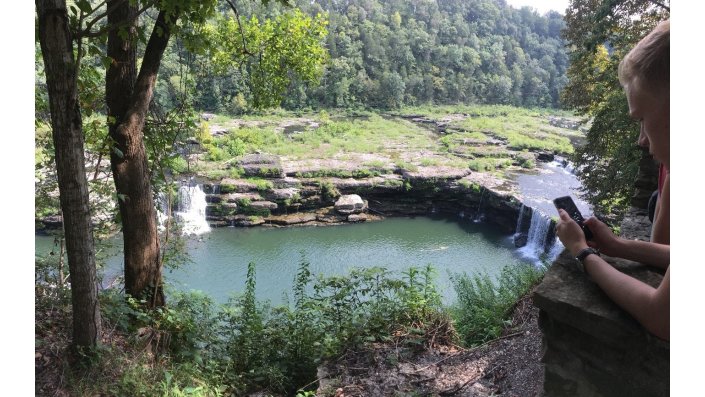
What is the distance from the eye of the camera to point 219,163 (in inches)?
826

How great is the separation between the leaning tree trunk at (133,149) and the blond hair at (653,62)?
3.51 metres

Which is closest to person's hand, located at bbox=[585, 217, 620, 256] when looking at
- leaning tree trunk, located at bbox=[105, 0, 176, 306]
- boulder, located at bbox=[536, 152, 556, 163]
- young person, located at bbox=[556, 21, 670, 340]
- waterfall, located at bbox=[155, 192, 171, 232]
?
young person, located at bbox=[556, 21, 670, 340]

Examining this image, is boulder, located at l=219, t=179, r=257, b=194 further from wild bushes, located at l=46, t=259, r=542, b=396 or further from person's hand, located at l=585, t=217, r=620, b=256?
person's hand, located at l=585, t=217, r=620, b=256

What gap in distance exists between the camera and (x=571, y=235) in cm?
153

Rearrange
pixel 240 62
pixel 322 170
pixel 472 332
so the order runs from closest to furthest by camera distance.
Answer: pixel 472 332, pixel 240 62, pixel 322 170

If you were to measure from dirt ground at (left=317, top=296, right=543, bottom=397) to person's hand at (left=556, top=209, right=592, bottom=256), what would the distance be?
1.89 metres

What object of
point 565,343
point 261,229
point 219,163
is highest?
point 565,343

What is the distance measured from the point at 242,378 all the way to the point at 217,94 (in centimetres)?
3285

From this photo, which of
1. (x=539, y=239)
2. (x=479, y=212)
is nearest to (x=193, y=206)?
(x=479, y=212)

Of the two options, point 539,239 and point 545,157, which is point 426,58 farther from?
point 539,239

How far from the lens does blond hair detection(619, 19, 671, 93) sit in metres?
1.07

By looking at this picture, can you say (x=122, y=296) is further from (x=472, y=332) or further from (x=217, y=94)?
(x=217, y=94)

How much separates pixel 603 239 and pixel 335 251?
1395cm

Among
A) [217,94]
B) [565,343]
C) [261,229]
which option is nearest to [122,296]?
[565,343]
